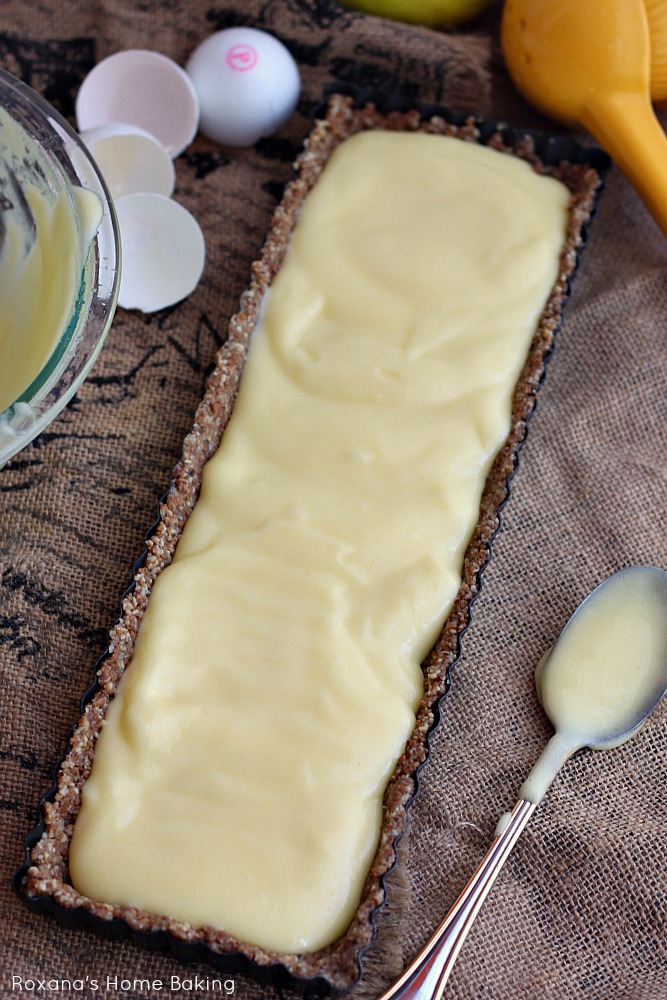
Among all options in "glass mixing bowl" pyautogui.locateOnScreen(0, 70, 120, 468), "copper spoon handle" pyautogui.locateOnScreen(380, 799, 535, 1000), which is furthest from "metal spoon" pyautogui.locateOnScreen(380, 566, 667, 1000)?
"glass mixing bowl" pyautogui.locateOnScreen(0, 70, 120, 468)

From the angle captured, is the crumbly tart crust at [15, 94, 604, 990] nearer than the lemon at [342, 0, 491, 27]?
Yes

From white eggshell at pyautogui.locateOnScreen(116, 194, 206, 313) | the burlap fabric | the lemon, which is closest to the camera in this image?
the burlap fabric

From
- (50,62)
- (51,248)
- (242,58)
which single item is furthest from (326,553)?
(50,62)

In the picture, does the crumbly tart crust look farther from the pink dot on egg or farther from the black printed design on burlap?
the black printed design on burlap

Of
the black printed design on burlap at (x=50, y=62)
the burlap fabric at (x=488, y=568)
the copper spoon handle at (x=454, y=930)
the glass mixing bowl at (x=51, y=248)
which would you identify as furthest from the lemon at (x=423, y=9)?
the copper spoon handle at (x=454, y=930)

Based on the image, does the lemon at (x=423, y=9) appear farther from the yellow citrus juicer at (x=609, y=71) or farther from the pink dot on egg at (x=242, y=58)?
the pink dot on egg at (x=242, y=58)

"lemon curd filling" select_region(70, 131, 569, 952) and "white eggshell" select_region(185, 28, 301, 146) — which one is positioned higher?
"white eggshell" select_region(185, 28, 301, 146)

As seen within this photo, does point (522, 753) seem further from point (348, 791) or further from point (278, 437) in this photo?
point (278, 437)
